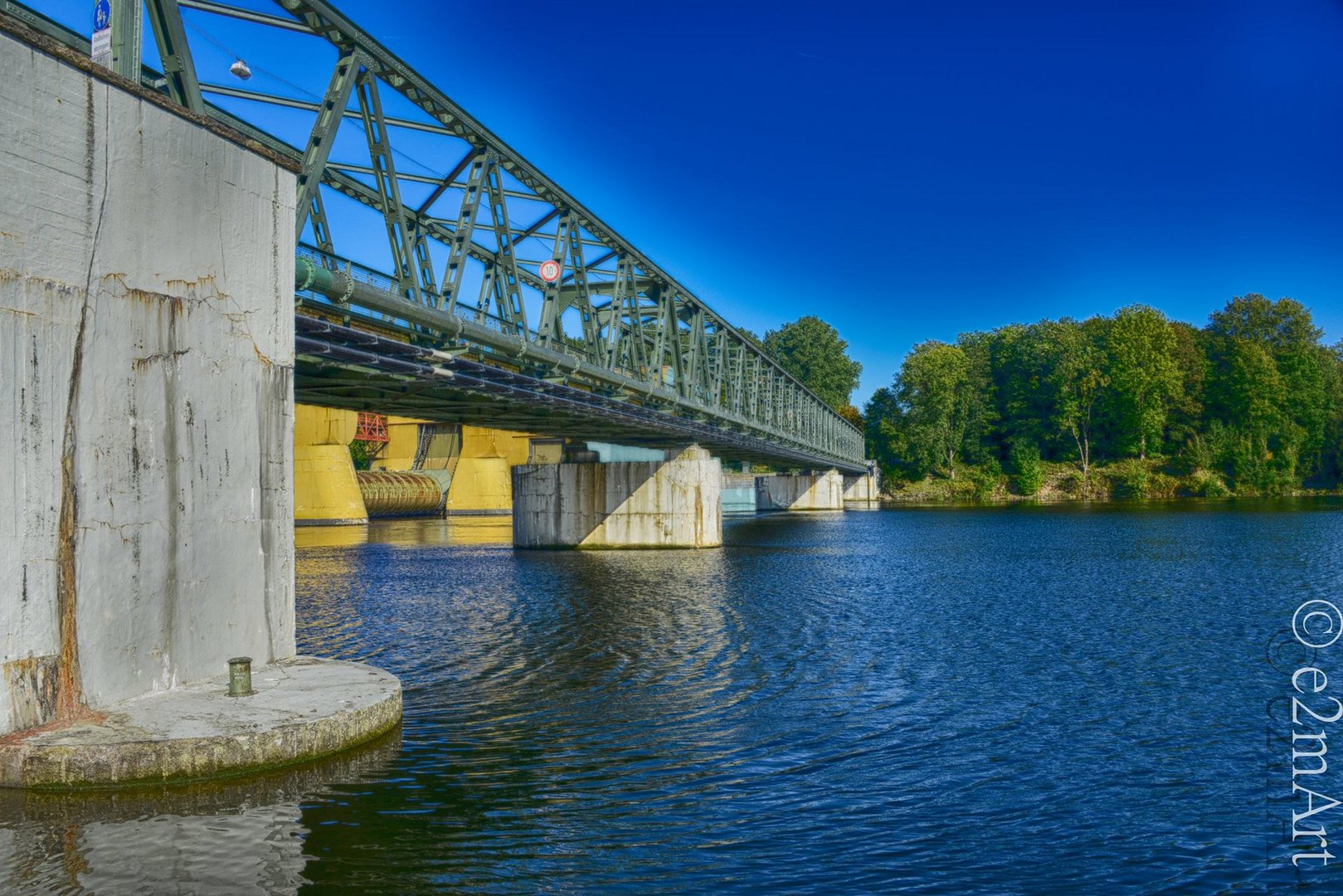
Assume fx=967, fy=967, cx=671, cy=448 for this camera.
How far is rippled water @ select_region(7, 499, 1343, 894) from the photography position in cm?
828

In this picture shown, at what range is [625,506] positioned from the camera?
4941cm

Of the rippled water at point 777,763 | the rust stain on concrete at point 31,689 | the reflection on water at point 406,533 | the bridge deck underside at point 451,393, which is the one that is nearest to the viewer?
the rippled water at point 777,763

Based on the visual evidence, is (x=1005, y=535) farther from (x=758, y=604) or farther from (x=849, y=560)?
(x=758, y=604)

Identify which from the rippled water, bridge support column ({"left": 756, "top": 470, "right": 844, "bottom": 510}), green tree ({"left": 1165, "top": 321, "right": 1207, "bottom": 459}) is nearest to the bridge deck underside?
the rippled water

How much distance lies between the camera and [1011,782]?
1067 centimetres

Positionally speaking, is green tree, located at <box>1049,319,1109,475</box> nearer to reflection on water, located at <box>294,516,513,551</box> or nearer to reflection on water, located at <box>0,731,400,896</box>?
reflection on water, located at <box>294,516,513,551</box>

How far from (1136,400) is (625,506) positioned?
102909mm

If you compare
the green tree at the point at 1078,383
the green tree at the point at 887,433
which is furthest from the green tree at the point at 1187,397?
the green tree at the point at 887,433

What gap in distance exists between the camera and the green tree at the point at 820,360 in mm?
189625

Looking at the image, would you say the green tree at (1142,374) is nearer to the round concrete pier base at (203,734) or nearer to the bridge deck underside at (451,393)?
the bridge deck underside at (451,393)

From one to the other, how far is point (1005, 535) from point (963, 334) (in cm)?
10600

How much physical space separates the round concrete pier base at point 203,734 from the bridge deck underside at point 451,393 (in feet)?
34.1

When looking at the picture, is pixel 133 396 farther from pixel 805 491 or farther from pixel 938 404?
pixel 938 404

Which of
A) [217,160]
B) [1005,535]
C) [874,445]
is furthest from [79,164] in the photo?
[874,445]
